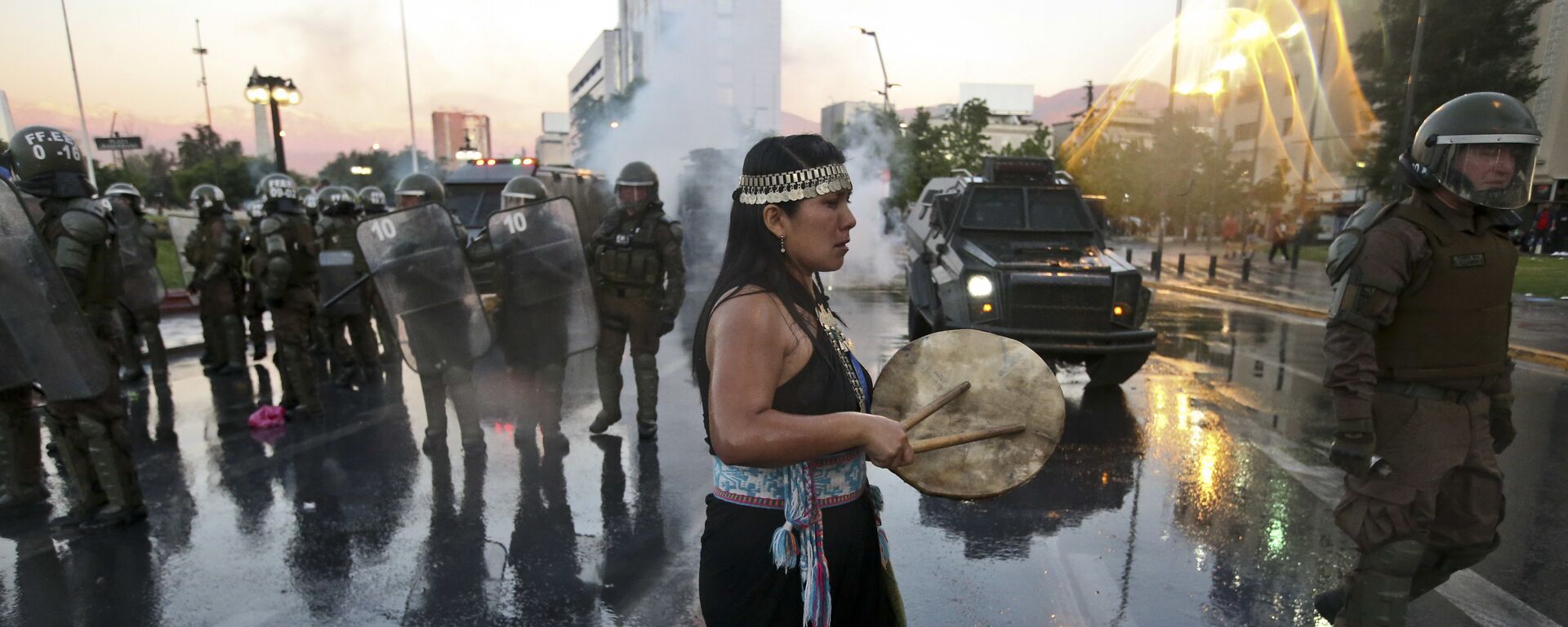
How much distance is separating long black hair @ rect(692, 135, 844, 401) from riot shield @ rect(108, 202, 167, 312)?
8571 mm

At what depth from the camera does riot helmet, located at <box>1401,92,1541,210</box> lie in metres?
2.79

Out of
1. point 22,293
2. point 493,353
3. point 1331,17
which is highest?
point 1331,17

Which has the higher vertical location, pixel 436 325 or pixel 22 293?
pixel 22 293

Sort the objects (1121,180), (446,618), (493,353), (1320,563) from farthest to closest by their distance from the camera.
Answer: (1121,180) < (493,353) < (1320,563) < (446,618)

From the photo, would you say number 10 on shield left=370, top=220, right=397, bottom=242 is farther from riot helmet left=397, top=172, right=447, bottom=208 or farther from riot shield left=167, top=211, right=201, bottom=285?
riot shield left=167, top=211, right=201, bottom=285

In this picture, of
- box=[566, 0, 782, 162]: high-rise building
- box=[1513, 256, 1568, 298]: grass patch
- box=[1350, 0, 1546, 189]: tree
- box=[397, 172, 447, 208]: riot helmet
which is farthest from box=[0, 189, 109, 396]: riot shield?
box=[566, 0, 782, 162]: high-rise building

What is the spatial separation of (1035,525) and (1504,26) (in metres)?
28.6

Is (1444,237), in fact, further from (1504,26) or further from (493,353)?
(1504,26)

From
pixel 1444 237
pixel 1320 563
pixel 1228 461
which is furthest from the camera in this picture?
pixel 1228 461

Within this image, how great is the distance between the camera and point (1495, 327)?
2.91 m

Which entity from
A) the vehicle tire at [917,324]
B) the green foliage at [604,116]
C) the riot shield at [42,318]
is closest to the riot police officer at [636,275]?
the riot shield at [42,318]

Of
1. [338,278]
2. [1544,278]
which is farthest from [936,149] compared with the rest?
[338,278]

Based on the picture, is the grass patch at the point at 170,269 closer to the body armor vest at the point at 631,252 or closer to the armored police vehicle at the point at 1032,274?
the body armor vest at the point at 631,252

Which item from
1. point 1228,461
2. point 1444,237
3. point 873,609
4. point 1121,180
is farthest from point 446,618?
point 1121,180
